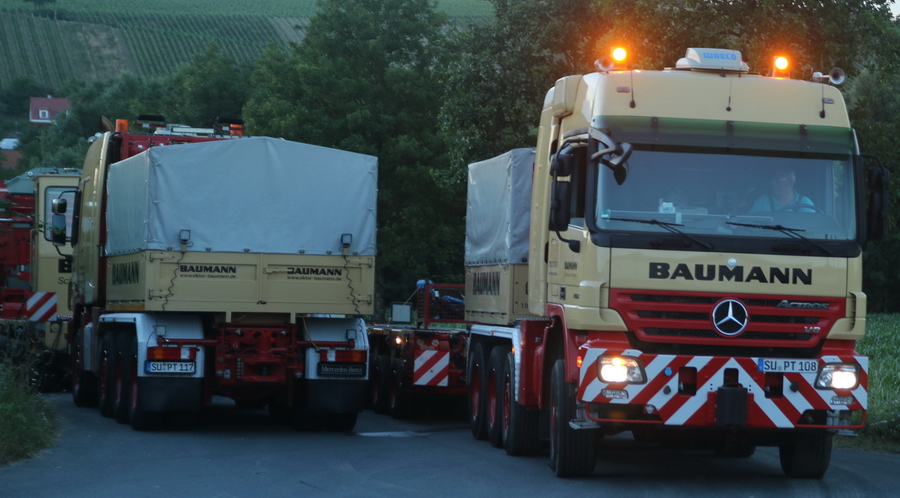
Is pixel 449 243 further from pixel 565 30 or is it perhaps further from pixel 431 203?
pixel 565 30

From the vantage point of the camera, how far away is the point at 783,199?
9.10 metres

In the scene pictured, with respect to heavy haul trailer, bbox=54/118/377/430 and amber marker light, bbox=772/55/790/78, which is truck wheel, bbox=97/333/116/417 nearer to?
heavy haul trailer, bbox=54/118/377/430

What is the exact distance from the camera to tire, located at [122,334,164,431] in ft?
42.4

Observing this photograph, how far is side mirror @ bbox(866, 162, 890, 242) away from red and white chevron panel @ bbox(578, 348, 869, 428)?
131 centimetres

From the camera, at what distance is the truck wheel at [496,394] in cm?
1211

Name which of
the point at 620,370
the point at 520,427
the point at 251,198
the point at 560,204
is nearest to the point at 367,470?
the point at 520,427

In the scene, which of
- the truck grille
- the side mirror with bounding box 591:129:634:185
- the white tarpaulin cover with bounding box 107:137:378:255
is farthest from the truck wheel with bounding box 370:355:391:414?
the side mirror with bounding box 591:129:634:185

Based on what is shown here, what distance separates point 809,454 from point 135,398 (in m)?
7.22

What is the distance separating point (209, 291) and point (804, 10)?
11.5 m

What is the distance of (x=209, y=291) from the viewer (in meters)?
12.8

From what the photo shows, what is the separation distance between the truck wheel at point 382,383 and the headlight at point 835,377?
27.6 feet

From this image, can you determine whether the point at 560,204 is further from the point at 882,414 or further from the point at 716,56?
the point at 882,414

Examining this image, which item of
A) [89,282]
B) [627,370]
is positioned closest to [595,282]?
[627,370]

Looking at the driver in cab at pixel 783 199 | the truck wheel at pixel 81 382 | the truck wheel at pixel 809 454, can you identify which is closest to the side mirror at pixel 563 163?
the driver in cab at pixel 783 199
